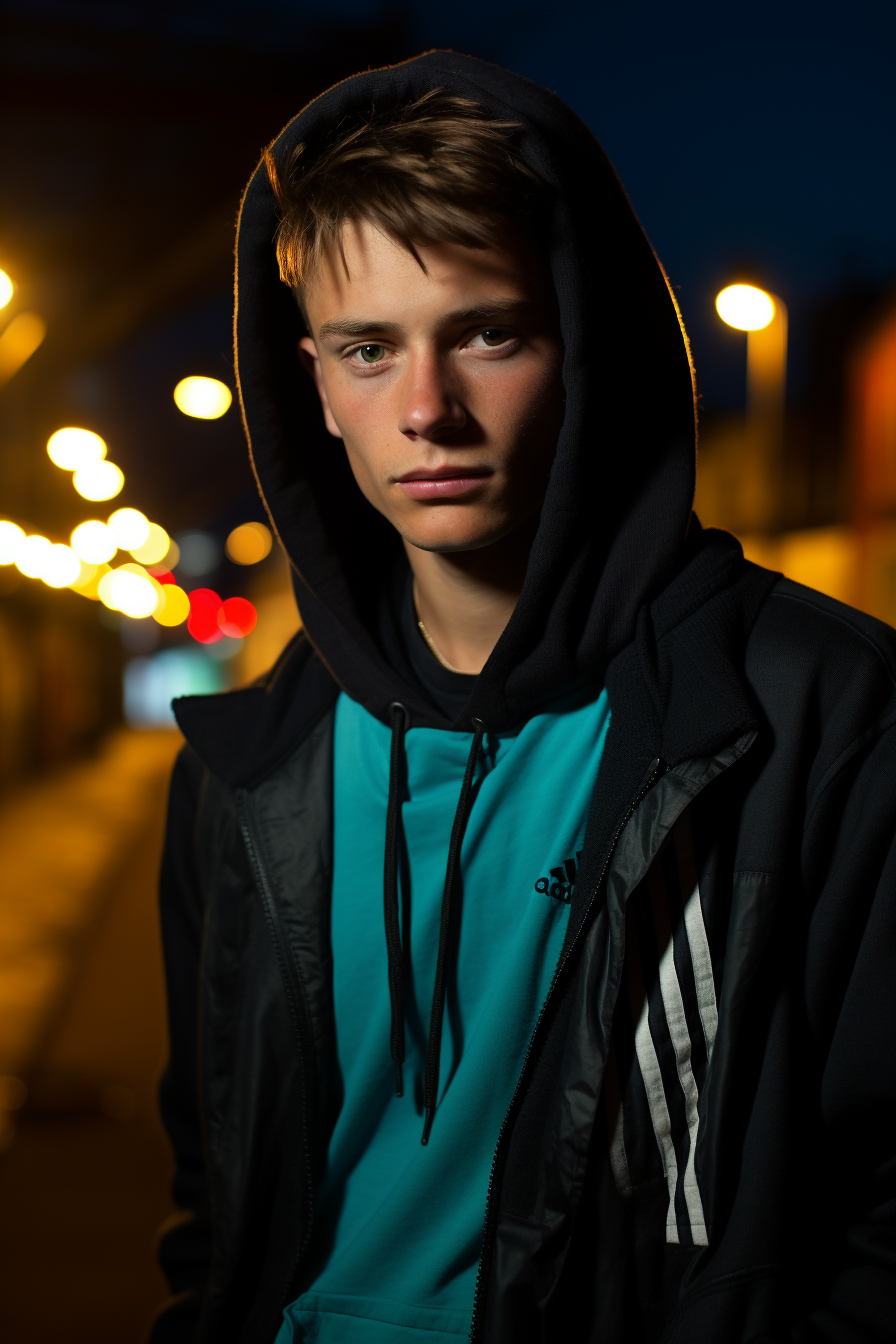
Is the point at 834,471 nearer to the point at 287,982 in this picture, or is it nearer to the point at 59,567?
the point at 59,567

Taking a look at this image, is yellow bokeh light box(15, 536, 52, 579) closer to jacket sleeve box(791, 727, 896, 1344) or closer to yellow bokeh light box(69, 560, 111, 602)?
yellow bokeh light box(69, 560, 111, 602)

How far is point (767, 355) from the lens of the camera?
27.4 ft

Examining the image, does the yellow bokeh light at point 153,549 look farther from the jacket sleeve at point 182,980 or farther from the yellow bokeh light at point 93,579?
the jacket sleeve at point 182,980

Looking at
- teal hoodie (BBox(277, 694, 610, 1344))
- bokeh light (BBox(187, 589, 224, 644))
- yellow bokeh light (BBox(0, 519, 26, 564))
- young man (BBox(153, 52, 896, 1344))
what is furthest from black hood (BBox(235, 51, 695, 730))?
bokeh light (BBox(187, 589, 224, 644))

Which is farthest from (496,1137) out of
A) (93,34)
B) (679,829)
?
(93,34)

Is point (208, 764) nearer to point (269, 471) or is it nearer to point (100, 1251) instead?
point (269, 471)

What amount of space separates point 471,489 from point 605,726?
471mm

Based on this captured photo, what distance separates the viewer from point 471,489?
165 centimetres

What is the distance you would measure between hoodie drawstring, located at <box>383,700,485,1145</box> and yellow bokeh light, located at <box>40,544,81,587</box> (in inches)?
432

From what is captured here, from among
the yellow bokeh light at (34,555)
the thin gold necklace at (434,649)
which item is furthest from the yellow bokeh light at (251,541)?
the thin gold necklace at (434,649)

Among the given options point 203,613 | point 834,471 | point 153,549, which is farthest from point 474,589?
point 203,613

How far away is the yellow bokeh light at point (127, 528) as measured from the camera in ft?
47.2

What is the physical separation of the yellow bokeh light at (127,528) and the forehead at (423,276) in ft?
44.0

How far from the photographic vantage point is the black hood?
166cm
